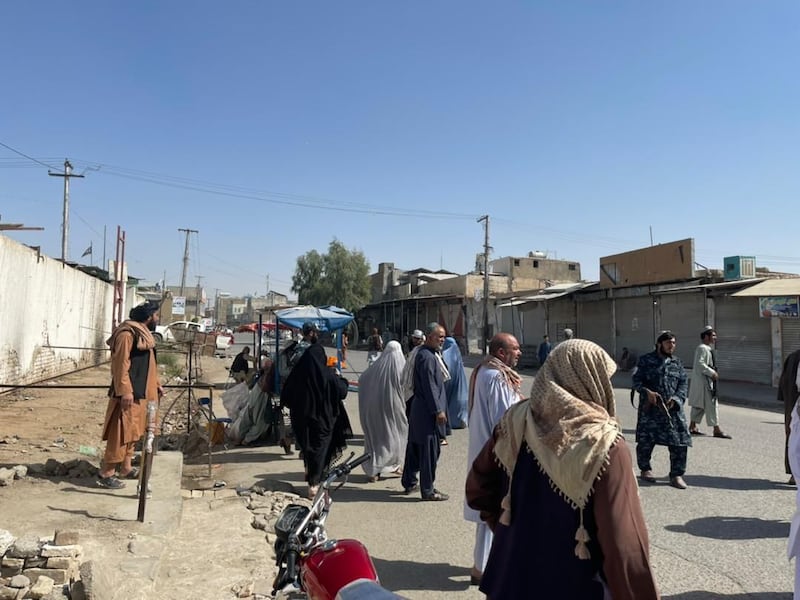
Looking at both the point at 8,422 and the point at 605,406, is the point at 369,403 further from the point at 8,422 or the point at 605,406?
the point at 8,422

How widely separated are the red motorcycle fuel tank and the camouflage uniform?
511cm

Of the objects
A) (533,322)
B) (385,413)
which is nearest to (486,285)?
(533,322)

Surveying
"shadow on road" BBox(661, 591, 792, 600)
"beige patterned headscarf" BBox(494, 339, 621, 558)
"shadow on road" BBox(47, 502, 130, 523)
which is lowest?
"shadow on road" BBox(661, 591, 792, 600)

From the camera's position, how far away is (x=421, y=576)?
411cm

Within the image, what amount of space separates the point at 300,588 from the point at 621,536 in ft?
3.88

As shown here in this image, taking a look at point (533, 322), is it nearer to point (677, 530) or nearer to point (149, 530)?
point (677, 530)

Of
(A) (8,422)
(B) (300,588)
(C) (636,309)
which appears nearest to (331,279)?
(C) (636,309)

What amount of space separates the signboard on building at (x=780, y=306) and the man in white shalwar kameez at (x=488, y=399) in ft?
48.3

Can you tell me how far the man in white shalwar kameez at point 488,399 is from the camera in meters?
3.95

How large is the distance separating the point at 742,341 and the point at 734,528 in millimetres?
15104

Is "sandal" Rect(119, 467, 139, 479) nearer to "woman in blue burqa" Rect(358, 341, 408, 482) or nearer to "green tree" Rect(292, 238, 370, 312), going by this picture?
"woman in blue burqa" Rect(358, 341, 408, 482)

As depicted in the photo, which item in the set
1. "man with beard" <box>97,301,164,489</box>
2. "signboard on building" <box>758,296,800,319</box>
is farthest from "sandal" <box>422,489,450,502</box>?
"signboard on building" <box>758,296,800,319</box>

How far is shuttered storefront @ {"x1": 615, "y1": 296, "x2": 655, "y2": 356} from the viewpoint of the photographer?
73.3 feet

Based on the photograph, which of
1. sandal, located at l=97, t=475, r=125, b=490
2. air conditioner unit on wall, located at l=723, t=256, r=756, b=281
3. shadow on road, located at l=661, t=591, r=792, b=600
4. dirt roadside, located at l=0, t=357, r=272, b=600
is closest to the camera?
shadow on road, located at l=661, t=591, r=792, b=600
